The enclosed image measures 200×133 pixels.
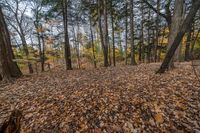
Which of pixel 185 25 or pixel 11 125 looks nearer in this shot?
pixel 11 125

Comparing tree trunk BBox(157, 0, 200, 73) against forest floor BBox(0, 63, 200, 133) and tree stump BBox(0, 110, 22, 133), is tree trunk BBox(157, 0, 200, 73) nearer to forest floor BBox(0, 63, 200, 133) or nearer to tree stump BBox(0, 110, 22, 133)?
forest floor BBox(0, 63, 200, 133)

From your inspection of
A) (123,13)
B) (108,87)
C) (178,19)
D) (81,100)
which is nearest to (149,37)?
(123,13)

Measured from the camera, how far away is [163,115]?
104 inches

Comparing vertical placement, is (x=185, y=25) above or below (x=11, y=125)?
above

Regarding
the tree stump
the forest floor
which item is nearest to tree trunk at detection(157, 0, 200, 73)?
the forest floor

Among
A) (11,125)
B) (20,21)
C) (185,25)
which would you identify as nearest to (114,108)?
(11,125)

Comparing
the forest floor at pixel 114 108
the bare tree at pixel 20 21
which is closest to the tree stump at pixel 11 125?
the forest floor at pixel 114 108

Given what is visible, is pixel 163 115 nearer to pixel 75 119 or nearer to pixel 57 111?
pixel 75 119

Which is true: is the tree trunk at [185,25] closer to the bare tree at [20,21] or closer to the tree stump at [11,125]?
the tree stump at [11,125]

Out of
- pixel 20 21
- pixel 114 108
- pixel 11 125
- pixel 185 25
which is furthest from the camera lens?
pixel 20 21

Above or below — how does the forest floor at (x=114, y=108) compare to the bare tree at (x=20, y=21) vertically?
below

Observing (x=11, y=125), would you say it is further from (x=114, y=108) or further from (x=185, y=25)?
(x=185, y=25)

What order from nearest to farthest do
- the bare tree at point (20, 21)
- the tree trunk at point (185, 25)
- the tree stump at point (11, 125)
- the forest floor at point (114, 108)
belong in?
the tree stump at point (11, 125) < the forest floor at point (114, 108) < the tree trunk at point (185, 25) < the bare tree at point (20, 21)

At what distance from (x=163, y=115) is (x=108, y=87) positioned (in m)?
2.03
